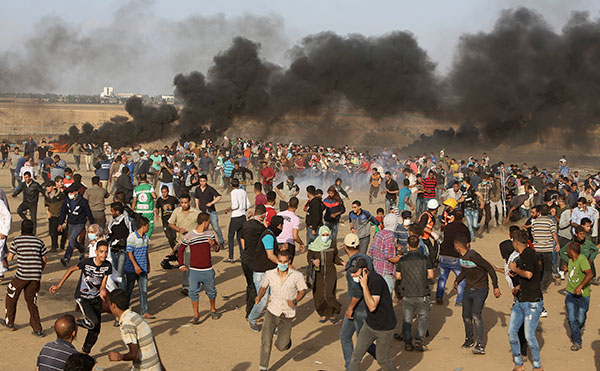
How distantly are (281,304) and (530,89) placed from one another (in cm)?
4347

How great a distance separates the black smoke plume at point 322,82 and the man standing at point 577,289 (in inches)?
1498

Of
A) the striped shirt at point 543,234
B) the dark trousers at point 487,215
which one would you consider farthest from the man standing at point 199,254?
the dark trousers at point 487,215

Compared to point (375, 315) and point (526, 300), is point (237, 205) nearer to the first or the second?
point (375, 315)

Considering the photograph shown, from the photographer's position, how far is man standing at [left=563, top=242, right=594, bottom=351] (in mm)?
7680

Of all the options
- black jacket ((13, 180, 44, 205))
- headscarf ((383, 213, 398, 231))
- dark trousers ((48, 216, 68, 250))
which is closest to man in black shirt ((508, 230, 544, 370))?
headscarf ((383, 213, 398, 231))

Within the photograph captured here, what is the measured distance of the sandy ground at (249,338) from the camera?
293 inches

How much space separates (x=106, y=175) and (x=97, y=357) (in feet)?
44.3

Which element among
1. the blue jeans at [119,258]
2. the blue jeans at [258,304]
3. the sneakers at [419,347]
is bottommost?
the sneakers at [419,347]

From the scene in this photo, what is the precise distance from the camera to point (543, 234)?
10.1 m

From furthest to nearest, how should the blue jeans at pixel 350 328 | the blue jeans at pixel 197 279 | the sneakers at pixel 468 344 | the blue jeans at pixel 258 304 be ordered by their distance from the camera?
the blue jeans at pixel 197 279 → the blue jeans at pixel 258 304 → the sneakers at pixel 468 344 → the blue jeans at pixel 350 328

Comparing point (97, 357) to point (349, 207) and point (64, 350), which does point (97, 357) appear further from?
point (349, 207)

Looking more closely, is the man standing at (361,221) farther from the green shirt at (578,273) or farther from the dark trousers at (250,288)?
the green shirt at (578,273)

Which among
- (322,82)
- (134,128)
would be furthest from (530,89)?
(134,128)

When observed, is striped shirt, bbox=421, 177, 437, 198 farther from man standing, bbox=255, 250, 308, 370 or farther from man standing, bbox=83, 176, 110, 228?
man standing, bbox=255, 250, 308, 370
